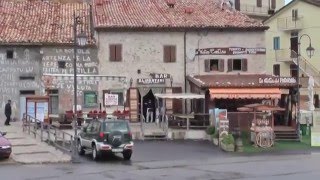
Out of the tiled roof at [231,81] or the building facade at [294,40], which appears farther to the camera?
the building facade at [294,40]

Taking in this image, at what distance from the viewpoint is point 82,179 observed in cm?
1936

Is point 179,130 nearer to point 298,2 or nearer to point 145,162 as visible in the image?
point 145,162

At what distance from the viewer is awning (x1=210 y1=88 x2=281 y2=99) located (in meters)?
41.2

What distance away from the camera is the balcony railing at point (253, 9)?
7094 centimetres

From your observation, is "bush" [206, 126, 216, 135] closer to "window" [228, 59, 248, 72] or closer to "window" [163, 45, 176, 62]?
"window" [163, 45, 176, 62]

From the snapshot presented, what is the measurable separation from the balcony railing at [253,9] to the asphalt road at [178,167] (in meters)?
41.3

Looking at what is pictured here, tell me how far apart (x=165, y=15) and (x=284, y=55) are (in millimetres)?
19100

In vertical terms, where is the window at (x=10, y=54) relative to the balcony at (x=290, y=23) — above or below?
below

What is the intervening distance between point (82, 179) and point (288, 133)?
22.2 metres

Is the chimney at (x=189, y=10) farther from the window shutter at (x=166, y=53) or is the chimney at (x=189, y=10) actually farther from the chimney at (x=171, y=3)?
the window shutter at (x=166, y=53)

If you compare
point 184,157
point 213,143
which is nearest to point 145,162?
point 184,157

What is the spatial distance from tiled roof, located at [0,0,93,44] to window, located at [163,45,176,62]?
5.56 meters

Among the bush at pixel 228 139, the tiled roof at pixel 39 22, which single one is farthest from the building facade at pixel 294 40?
the bush at pixel 228 139

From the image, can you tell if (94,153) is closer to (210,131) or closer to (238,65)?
(210,131)
